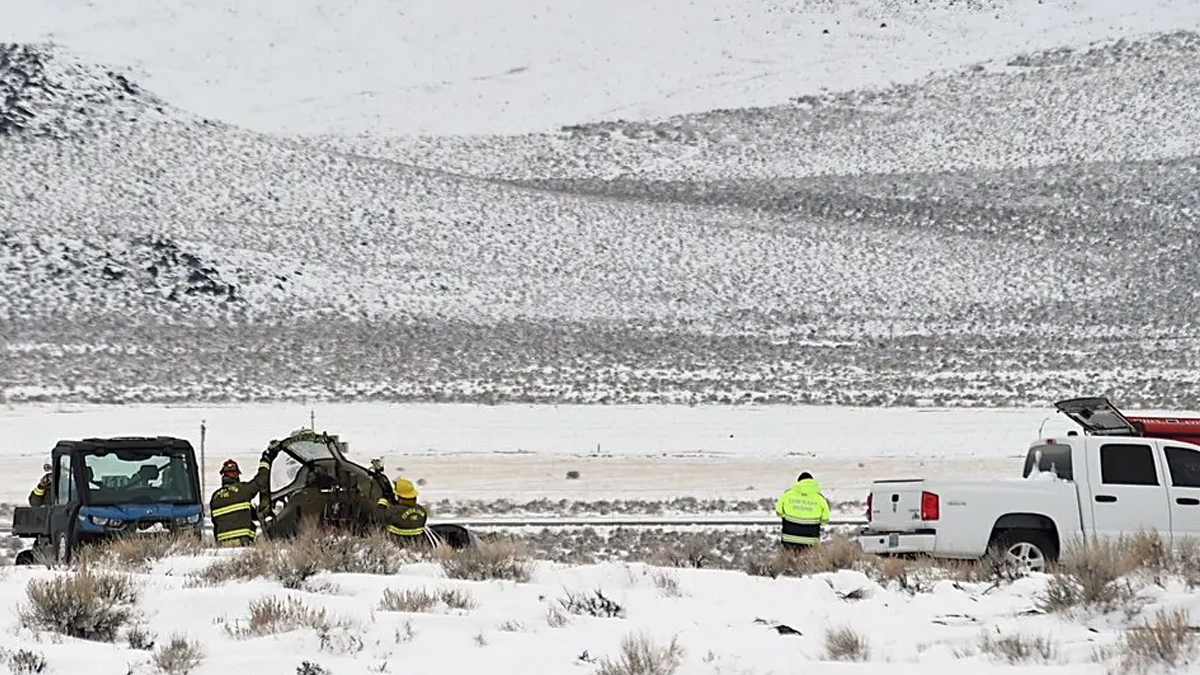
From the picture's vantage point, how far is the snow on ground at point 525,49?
8725 centimetres

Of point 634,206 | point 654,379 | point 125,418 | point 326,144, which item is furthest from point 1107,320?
point 326,144

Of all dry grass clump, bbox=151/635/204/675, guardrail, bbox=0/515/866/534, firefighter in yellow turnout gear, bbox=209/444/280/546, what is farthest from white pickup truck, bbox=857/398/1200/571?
guardrail, bbox=0/515/866/534

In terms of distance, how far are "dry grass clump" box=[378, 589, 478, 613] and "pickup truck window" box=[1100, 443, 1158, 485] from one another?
274 inches

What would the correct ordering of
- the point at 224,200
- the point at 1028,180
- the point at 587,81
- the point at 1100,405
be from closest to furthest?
1. the point at 1100,405
2. the point at 224,200
3. the point at 1028,180
4. the point at 587,81

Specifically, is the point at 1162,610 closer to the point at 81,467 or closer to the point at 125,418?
the point at 81,467

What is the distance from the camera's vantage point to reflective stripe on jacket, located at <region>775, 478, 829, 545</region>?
597 inches

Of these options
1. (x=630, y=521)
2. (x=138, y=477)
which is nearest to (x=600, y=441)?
(x=630, y=521)

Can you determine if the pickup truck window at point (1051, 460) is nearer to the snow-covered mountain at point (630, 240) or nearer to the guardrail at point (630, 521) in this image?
the guardrail at point (630, 521)

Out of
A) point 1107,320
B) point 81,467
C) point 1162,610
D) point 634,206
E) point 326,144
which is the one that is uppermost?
point 326,144

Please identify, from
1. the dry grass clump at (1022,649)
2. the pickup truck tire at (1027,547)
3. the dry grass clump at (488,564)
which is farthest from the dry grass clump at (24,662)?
the pickup truck tire at (1027,547)

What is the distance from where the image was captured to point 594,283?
63875 millimetres

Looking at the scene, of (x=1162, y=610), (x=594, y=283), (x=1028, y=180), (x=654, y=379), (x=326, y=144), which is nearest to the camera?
(x=1162, y=610)

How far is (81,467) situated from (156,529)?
94 cm

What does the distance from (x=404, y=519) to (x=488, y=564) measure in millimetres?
2381
